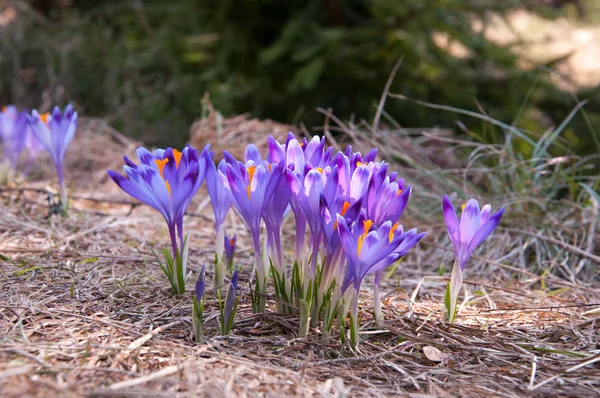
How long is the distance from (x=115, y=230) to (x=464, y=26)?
3321 millimetres

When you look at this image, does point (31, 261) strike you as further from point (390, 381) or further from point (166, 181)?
point (390, 381)

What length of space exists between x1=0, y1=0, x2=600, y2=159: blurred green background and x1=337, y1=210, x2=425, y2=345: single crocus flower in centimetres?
244

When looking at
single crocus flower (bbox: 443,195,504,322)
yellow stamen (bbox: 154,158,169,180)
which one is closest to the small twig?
yellow stamen (bbox: 154,158,169,180)

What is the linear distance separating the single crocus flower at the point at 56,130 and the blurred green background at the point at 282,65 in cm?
156

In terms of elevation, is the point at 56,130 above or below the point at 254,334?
above

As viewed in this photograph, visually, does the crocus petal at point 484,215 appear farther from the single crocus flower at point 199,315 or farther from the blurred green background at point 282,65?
the blurred green background at point 282,65

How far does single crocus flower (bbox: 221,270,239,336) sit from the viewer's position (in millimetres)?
1646

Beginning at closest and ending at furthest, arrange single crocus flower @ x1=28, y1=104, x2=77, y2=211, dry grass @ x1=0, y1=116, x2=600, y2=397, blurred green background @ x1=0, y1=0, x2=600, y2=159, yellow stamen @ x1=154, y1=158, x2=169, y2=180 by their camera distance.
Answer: dry grass @ x1=0, y1=116, x2=600, y2=397, yellow stamen @ x1=154, y1=158, x2=169, y2=180, single crocus flower @ x1=28, y1=104, x2=77, y2=211, blurred green background @ x1=0, y1=0, x2=600, y2=159

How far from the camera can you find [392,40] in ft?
14.1

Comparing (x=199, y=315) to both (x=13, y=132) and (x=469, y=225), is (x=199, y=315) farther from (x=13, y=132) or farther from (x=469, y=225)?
(x=13, y=132)

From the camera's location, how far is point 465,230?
72.0 inches

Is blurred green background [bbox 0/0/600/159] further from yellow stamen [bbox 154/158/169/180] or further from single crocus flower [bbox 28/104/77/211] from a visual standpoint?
yellow stamen [bbox 154/158/169/180]

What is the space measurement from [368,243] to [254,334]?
471 millimetres

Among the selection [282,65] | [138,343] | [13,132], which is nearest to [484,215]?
[138,343]
